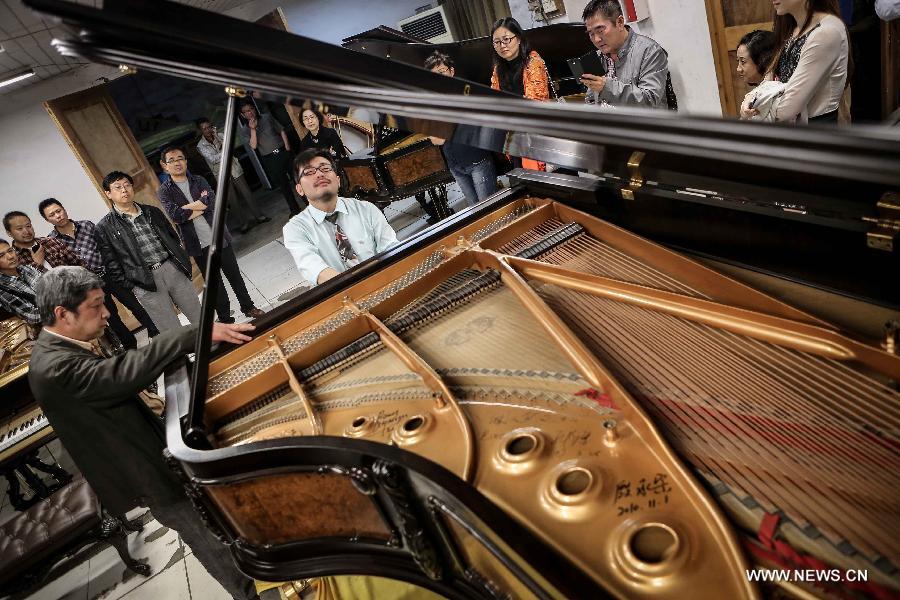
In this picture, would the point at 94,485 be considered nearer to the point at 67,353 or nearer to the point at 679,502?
the point at 67,353

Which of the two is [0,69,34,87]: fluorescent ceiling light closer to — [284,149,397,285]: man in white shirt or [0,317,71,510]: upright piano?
[0,317,71,510]: upright piano

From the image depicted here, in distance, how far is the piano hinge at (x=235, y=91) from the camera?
5.99ft

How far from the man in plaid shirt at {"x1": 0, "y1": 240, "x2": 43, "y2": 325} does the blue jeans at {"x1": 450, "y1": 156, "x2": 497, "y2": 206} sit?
14.9 feet

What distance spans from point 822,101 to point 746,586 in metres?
3.28

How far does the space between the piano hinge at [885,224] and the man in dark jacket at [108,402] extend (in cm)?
247

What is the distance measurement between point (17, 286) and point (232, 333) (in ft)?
15.2

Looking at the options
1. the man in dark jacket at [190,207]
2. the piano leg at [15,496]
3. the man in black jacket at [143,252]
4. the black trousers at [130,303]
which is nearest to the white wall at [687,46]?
the man in dark jacket at [190,207]

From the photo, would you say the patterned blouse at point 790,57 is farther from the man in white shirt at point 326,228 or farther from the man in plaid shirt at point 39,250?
the man in plaid shirt at point 39,250

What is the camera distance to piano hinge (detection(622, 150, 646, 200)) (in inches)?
91.0

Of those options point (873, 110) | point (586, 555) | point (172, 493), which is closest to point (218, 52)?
point (586, 555)

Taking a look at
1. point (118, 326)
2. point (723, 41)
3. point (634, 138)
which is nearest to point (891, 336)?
point (634, 138)

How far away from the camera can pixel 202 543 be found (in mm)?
3072

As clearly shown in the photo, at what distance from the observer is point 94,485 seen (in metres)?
2.98

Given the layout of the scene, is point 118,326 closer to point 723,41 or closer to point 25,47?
point 25,47
